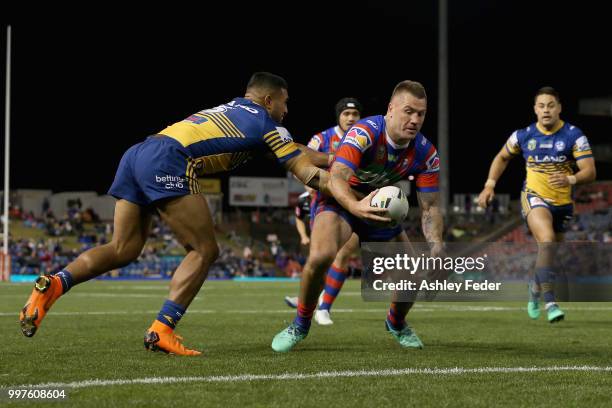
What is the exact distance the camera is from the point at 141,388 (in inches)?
176

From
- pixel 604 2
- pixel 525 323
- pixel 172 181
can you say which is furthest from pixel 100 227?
pixel 172 181

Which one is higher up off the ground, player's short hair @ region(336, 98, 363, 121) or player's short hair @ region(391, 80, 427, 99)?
player's short hair @ region(336, 98, 363, 121)

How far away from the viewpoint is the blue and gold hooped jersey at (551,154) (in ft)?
33.8

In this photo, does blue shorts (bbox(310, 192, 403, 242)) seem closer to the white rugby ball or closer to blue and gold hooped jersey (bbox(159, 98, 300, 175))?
blue and gold hooped jersey (bbox(159, 98, 300, 175))

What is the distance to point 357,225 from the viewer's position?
22.4ft

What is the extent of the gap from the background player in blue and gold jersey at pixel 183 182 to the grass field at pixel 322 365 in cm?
40

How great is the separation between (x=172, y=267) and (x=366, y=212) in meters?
31.9

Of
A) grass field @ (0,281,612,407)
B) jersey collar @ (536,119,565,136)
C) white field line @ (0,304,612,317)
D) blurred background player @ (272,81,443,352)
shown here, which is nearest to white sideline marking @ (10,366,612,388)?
grass field @ (0,281,612,407)

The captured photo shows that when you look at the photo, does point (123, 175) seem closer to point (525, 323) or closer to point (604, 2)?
point (525, 323)

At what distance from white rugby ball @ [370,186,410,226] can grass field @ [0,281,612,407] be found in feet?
2.92

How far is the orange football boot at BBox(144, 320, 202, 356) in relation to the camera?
611 cm

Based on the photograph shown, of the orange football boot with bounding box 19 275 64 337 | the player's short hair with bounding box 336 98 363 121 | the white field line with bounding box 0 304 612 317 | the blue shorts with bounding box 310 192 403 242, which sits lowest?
the white field line with bounding box 0 304 612 317

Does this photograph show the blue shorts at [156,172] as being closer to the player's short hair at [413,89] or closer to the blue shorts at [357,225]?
the blue shorts at [357,225]
